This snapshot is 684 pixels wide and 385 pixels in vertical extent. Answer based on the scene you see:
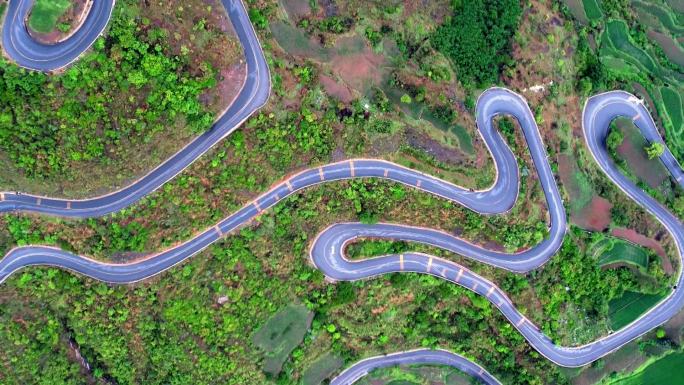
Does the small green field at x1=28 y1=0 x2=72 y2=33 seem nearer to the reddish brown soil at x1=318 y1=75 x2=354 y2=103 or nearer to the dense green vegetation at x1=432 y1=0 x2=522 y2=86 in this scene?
the reddish brown soil at x1=318 y1=75 x2=354 y2=103

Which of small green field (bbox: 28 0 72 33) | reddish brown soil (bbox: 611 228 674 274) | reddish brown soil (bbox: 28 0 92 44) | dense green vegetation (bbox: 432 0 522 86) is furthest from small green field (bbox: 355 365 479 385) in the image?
small green field (bbox: 28 0 72 33)

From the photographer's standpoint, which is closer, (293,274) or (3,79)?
(3,79)

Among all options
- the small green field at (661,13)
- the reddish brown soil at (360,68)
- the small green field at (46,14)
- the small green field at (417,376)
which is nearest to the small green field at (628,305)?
the small green field at (417,376)

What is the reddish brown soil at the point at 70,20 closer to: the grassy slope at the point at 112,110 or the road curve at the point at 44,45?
the road curve at the point at 44,45

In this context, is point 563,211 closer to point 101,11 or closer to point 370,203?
point 370,203

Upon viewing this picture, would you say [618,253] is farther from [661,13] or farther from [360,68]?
[360,68]

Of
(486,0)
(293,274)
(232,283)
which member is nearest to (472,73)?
(486,0)

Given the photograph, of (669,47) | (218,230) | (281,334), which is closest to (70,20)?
(218,230)
